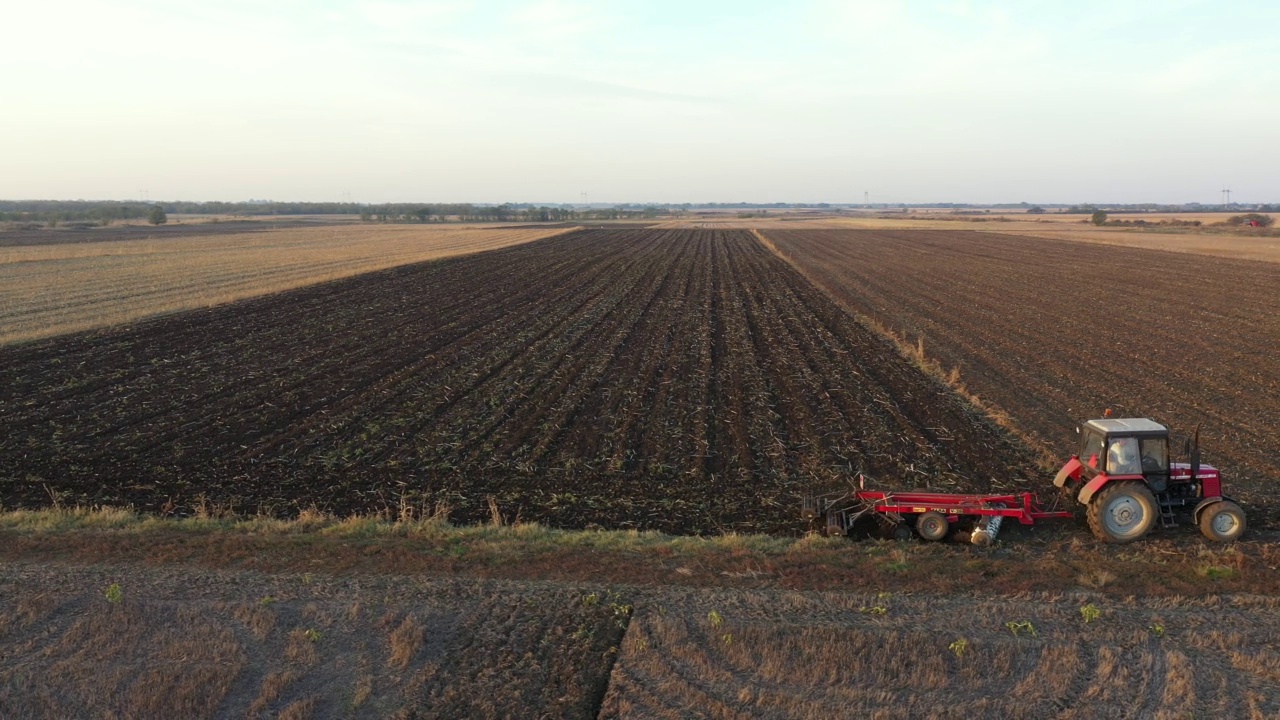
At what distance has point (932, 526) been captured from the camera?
9.48 m

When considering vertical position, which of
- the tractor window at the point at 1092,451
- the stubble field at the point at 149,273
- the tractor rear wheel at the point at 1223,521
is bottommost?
the tractor rear wheel at the point at 1223,521

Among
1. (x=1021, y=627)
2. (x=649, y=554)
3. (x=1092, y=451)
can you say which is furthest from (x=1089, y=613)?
(x=649, y=554)

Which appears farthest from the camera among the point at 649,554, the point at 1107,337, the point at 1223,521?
the point at 1107,337

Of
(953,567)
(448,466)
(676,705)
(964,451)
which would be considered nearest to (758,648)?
(676,705)

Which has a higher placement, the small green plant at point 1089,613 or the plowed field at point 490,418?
the plowed field at point 490,418

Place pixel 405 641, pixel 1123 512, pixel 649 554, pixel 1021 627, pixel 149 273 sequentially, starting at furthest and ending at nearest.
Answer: pixel 149 273, pixel 1123 512, pixel 649 554, pixel 1021 627, pixel 405 641

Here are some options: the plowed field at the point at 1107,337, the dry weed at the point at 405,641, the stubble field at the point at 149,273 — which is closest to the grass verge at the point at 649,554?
the dry weed at the point at 405,641

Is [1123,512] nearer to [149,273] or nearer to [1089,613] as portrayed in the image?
[1089,613]

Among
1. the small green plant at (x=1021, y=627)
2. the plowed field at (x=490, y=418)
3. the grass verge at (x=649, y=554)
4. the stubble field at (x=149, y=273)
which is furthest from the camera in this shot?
the stubble field at (x=149, y=273)

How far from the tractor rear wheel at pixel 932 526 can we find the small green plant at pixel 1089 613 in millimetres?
1974

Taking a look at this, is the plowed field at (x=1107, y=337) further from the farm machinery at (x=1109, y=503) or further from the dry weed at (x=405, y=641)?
the dry weed at (x=405, y=641)

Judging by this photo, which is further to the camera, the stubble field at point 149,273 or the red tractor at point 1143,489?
the stubble field at point 149,273

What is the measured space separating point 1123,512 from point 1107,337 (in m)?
15.7

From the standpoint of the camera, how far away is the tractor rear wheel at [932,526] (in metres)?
9.42
